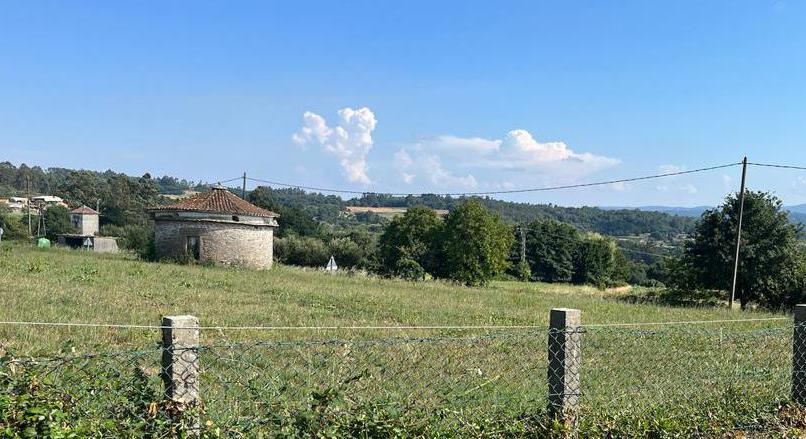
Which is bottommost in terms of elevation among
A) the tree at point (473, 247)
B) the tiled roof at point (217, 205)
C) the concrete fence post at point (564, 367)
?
the tree at point (473, 247)

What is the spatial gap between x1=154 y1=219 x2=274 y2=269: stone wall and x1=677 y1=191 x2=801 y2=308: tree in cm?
2528

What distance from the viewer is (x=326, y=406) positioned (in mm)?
3900

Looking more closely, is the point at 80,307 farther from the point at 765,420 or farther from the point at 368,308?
the point at 765,420

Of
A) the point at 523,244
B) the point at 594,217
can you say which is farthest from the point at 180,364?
the point at 594,217

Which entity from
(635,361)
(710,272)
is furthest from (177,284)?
(710,272)

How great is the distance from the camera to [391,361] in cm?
820

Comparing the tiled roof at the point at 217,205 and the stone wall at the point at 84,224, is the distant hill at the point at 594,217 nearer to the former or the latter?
the stone wall at the point at 84,224

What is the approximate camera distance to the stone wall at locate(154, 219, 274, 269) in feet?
113

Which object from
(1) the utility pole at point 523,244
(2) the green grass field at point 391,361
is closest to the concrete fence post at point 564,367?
(2) the green grass field at point 391,361

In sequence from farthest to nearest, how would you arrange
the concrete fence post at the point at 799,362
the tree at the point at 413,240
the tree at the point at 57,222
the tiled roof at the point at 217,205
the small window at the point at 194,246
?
the tree at the point at 57,222
the tree at the point at 413,240
the tiled roof at the point at 217,205
the small window at the point at 194,246
the concrete fence post at the point at 799,362

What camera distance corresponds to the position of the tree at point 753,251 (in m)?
30.5

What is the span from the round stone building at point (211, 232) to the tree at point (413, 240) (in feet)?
69.5

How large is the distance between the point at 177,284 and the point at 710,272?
26.8 m

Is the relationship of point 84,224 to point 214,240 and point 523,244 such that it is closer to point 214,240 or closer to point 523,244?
point 523,244
